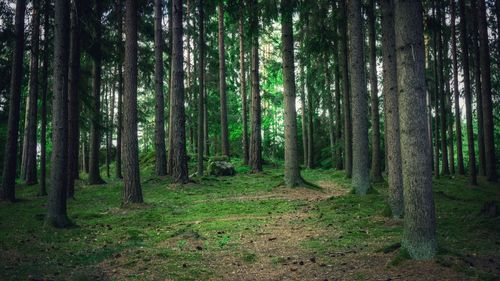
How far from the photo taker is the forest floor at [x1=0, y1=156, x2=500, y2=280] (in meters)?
5.57

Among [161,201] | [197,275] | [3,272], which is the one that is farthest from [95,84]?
[197,275]

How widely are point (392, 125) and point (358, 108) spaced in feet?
10.6

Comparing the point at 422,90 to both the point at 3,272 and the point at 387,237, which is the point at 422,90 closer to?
the point at 387,237

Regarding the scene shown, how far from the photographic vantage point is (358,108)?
11992 millimetres

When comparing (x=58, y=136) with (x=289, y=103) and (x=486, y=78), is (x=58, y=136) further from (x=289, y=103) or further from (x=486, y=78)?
(x=486, y=78)

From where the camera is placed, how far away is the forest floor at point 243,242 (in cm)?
557

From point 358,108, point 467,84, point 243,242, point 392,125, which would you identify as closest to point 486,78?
point 467,84

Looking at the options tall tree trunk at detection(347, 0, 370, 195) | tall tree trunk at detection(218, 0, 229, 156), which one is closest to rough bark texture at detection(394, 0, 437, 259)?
tall tree trunk at detection(347, 0, 370, 195)

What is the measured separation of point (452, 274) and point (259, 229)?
459cm

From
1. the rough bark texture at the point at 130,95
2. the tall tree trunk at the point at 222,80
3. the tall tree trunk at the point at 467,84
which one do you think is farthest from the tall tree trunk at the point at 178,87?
the tall tree trunk at the point at 467,84

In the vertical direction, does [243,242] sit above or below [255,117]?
below

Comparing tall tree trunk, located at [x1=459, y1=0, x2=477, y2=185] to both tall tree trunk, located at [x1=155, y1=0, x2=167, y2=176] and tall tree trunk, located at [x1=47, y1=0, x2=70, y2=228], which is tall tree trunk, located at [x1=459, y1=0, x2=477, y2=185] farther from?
tall tree trunk, located at [x1=47, y1=0, x2=70, y2=228]

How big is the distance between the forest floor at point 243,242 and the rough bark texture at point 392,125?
1.87ft

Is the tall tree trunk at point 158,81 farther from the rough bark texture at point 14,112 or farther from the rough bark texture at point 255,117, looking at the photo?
the rough bark texture at point 14,112
